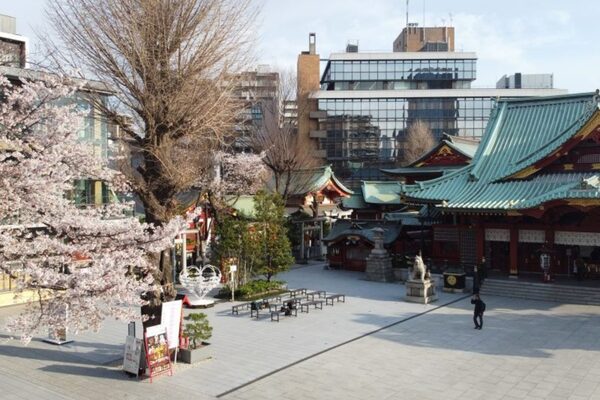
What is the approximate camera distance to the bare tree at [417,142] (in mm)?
69500

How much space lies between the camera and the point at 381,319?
2177 centimetres

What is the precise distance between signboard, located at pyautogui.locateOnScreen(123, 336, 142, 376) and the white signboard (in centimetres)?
88

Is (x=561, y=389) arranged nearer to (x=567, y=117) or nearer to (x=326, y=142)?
(x=567, y=117)

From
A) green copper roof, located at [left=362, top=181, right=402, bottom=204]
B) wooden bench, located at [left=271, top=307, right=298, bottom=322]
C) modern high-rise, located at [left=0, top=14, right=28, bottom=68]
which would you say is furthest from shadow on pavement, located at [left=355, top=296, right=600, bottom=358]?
modern high-rise, located at [left=0, top=14, right=28, bottom=68]

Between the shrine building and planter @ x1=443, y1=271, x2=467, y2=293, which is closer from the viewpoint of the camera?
the shrine building

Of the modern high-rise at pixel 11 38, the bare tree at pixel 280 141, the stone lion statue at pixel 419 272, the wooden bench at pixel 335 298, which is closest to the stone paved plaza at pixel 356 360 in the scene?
the wooden bench at pixel 335 298

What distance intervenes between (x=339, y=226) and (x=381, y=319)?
16.8 metres

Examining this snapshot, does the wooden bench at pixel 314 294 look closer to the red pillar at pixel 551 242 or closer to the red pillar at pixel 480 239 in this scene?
the red pillar at pixel 480 239

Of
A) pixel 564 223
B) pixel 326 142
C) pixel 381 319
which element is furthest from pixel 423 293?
pixel 326 142

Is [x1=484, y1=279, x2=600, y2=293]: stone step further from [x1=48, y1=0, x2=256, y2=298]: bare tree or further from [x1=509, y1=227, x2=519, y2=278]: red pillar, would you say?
[x1=48, y1=0, x2=256, y2=298]: bare tree

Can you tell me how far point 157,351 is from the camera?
14516 mm

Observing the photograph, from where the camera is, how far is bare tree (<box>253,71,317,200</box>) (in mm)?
42031

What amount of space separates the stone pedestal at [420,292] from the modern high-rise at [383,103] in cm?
5204

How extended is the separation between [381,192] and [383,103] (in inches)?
1334
